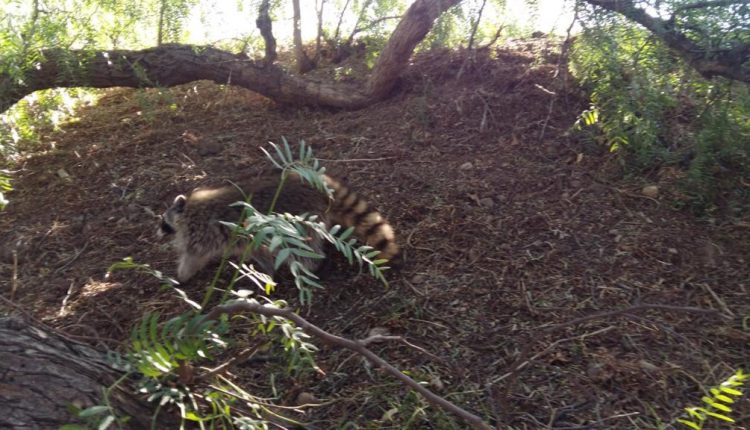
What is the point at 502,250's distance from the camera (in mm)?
4207

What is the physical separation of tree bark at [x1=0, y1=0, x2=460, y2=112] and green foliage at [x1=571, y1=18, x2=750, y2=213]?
1.51 meters

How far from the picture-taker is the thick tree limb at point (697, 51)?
13.2ft

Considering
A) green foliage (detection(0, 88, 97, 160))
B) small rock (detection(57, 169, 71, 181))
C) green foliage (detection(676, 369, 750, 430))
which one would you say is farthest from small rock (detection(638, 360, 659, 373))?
green foliage (detection(0, 88, 97, 160))

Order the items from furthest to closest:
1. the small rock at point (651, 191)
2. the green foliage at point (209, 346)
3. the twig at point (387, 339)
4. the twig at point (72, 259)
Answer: the twig at point (72, 259) → the small rock at point (651, 191) → the twig at point (387, 339) → the green foliage at point (209, 346)

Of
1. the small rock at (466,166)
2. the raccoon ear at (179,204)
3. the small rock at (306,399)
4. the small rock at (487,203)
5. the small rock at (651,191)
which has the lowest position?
the small rock at (306,399)

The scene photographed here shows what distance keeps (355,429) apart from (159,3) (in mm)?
4542

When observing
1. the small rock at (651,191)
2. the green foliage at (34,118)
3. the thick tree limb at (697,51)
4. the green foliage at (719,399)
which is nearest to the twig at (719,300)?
the green foliage at (719,399)

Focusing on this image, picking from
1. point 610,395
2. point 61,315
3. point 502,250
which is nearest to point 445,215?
point 502,250

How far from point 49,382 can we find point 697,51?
400cm

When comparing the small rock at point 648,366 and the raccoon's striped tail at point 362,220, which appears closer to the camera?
the small rock at point 648,366

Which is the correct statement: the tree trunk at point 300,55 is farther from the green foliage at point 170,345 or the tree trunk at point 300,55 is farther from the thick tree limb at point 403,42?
the green foliage at point 170,345

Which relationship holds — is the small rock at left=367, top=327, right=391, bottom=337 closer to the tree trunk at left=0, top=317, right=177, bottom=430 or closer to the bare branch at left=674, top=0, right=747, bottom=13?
the tree trunk at left=0, top=317, right=177, bottom=430

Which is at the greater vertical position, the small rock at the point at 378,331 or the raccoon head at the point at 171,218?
the raccoon head at the point at 171,218

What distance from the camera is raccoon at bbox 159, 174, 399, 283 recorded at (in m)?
4.61
